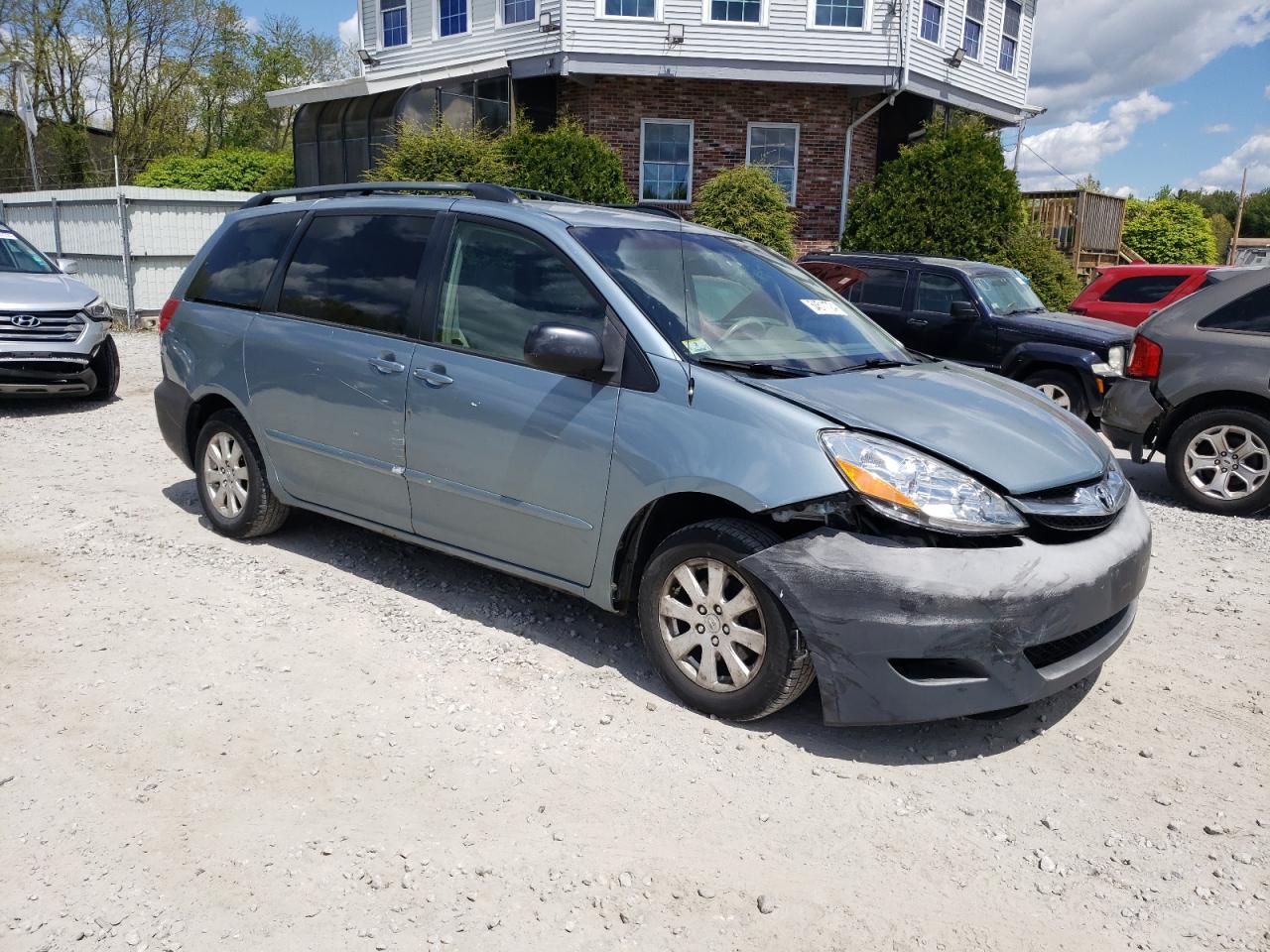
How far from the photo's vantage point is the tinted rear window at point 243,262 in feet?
17.4

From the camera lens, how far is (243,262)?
5457 mm

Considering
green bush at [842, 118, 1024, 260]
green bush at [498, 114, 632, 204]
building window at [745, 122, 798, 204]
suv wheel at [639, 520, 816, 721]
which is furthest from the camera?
building window at [745, 122, 798, 204]

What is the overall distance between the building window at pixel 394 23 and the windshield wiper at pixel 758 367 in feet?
71.9

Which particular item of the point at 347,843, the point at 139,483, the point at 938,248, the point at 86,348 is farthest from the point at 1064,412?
the point at 938,248

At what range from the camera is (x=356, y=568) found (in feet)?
17.2

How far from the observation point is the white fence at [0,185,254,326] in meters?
15.7

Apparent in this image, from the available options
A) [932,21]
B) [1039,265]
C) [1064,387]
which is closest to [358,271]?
[1064,387]

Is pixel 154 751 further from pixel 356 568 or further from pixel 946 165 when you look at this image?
pixel 946 165

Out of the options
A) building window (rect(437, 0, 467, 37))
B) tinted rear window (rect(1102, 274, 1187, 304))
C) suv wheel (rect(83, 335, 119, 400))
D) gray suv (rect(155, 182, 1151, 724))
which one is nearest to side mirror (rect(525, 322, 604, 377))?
gray suv (rect(155, 182, 1151, 724))

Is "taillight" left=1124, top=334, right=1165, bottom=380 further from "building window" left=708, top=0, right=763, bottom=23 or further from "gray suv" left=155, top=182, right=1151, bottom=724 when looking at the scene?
"building window" left=708, top=0, right=763, bottom=23

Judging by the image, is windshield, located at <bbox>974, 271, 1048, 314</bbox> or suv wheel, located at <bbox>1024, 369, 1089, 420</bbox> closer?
suv wheel, located at <bbox>1024, 369, 1089, 420</bbox>

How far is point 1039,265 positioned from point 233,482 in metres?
15.5

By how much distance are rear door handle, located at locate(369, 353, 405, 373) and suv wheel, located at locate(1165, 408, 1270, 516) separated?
18.0 feet

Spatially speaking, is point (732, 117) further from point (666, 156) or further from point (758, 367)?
point (758, 367)
